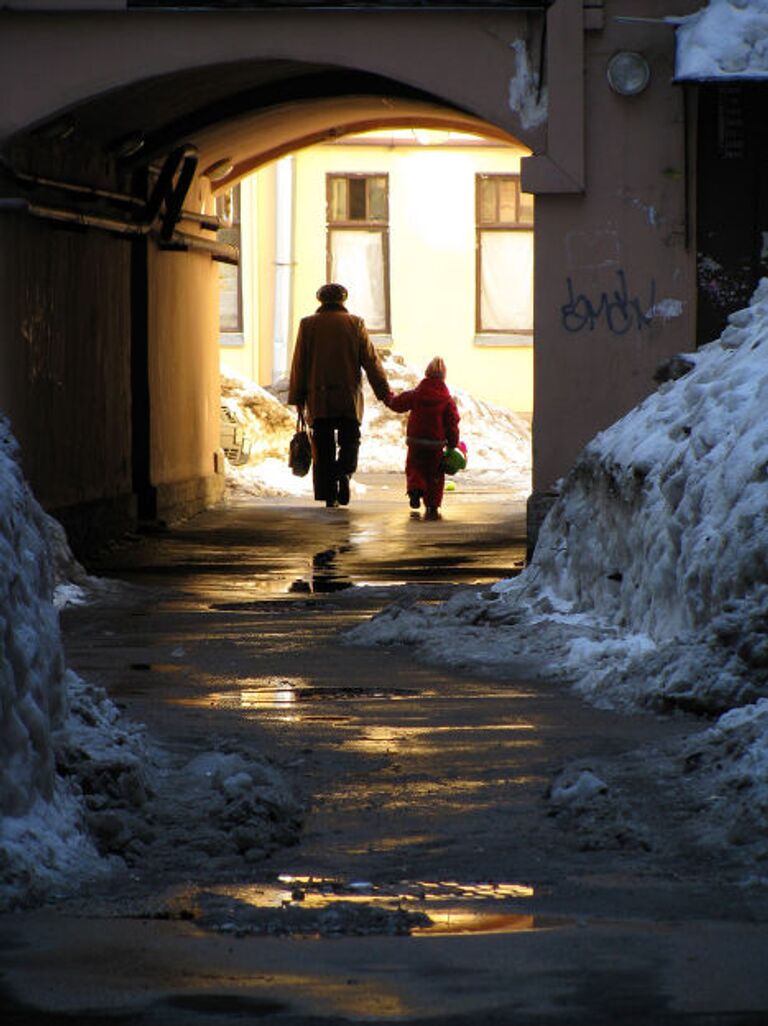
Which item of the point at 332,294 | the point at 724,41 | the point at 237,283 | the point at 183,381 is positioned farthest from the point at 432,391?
the point at 237,283

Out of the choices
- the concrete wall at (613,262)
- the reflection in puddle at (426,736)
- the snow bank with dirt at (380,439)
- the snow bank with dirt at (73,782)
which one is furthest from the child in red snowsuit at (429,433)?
the snow bank with dirt at (73,782)

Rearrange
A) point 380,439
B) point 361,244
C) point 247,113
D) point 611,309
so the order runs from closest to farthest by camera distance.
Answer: point 611,309 → point 247,113 → point 380,439 → point 361,244

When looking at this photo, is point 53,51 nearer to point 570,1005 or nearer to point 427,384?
point 427,384

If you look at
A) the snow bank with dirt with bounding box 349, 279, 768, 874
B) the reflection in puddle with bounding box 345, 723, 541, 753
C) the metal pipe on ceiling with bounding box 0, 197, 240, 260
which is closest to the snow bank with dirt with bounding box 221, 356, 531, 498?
the metal pipe on ceiling with bounding box 0, 197, 240, 260

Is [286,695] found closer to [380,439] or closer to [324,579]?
[324,579]

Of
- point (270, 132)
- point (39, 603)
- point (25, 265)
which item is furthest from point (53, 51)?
point (39, 603)

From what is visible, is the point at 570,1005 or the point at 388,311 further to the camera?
the point at 388,311

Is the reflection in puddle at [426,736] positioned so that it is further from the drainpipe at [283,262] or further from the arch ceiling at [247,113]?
the drainpipe at [283,262]

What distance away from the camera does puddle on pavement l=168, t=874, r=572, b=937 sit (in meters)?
5.06

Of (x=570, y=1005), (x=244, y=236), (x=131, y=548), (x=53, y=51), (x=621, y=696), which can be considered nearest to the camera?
(x=570, y=1005)

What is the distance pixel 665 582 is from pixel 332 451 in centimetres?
1029

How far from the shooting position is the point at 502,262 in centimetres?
3180

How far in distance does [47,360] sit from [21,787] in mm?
9756

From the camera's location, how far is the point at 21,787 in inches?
218
